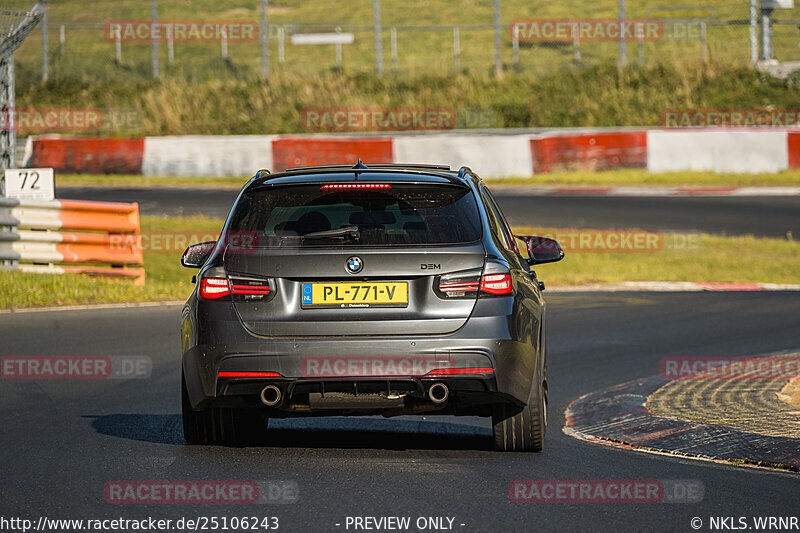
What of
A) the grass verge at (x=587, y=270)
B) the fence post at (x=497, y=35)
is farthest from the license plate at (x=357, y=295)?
the fence post at (x=497, y=35)

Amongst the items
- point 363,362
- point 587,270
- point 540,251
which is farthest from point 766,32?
point 363,362

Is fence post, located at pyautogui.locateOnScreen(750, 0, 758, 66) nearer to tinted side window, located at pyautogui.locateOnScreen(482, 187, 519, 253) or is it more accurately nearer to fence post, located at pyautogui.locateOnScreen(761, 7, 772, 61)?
fence post, located at pyautogui.locateOnScreen(761, 7, 772, 61)

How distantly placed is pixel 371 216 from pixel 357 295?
563 mm

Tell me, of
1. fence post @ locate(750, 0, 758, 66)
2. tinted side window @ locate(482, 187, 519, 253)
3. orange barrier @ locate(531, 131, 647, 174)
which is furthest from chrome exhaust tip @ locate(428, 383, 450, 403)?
fence post @ locate(750, 0, 758, 66)

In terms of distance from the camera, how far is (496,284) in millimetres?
6977

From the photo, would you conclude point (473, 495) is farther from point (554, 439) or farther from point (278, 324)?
point (554, 439)

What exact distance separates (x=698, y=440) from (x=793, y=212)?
59.6 feet

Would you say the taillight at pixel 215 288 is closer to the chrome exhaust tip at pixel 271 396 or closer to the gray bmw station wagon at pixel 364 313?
the gray bmw station wagon at pixel 364 313

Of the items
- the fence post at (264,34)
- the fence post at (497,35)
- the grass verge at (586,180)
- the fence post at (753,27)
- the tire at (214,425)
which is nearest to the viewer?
the tire at (214,425)

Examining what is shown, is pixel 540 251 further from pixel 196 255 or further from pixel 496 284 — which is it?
pixel 196 255

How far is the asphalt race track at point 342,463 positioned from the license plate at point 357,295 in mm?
847

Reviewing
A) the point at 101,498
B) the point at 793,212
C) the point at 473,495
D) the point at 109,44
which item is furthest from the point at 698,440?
the point at 109,44

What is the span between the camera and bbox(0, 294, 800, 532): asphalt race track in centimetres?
599

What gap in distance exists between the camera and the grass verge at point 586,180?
29.4m
